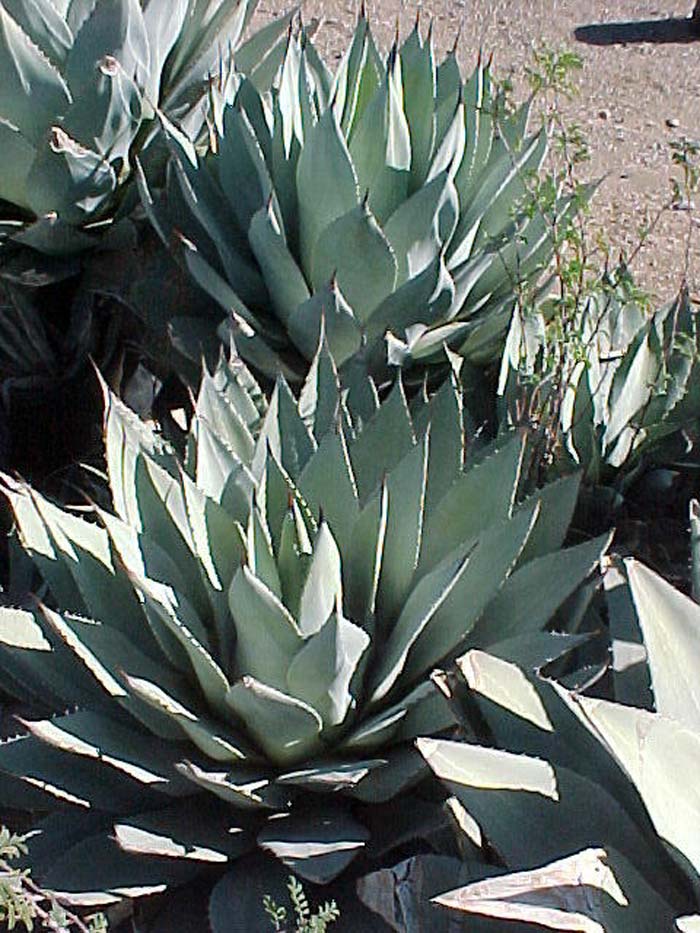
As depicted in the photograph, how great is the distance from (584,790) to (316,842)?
45 centimetres

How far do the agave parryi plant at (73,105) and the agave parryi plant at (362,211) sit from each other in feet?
0.42

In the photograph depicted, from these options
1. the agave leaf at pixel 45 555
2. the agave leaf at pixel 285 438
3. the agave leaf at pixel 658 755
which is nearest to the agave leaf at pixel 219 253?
the agave leaf at pixel 285 438

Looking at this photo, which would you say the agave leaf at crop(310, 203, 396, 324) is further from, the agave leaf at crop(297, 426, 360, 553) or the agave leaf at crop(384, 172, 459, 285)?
the agave leaf at crop(297, 426, 360, 553)

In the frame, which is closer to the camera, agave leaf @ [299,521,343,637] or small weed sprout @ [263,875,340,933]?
small weed sprout @ [263,875,340,933]

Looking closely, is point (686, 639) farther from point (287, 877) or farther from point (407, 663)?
point (287, 877)

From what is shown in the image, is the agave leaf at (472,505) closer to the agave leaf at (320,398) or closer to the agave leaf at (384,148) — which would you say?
the agave leaf at (320,398)

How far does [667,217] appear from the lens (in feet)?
12.0

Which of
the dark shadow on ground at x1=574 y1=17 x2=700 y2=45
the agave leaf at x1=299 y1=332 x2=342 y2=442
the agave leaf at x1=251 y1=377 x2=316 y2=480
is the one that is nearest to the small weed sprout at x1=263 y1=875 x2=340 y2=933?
the agave leaf at x1=251 y1=377 x2=316 y2=480

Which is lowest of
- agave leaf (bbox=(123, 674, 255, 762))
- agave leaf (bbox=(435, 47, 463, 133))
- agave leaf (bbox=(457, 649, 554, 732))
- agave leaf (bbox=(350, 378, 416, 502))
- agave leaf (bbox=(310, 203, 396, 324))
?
A: agave leaf (bbox=(123, 674, 255, 762))

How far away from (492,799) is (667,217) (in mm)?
2606

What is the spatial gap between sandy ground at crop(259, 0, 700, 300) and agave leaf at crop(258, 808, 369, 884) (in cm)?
196

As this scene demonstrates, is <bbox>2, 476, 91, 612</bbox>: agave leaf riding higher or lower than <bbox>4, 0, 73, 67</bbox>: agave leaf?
lower

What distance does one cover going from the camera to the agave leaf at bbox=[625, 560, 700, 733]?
4.59 feet

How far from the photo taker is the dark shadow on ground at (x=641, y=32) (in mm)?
4496
